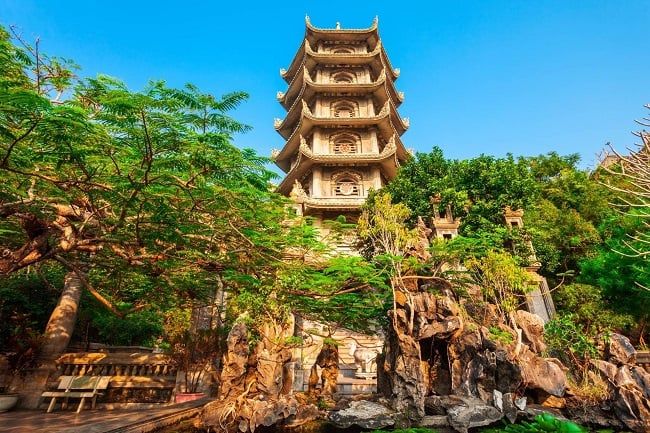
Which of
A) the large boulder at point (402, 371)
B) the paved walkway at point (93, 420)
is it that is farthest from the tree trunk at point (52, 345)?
the large boulder at point (402, 371)

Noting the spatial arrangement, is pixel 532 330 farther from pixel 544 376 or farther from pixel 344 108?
pixel 344 108

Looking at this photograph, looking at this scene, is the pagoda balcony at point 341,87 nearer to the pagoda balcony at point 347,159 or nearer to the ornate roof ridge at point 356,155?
the pagoda balcony at point 347,159

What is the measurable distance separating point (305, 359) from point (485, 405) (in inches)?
227

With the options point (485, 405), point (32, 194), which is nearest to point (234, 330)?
point (32, 194)

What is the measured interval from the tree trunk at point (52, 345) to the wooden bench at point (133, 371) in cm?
28

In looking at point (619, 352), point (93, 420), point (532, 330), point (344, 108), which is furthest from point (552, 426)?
point (344, 108)

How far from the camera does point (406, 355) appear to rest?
24.5ft

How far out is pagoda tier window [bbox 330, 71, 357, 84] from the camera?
1958 cm

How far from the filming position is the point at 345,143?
59.3 feet

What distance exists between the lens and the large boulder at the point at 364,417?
6289 millimetres

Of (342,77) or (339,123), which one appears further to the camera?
(342,77)

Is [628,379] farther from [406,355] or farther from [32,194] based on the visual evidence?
[32,194]

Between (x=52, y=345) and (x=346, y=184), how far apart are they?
12756 millimetres

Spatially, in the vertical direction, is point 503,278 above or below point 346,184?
below
